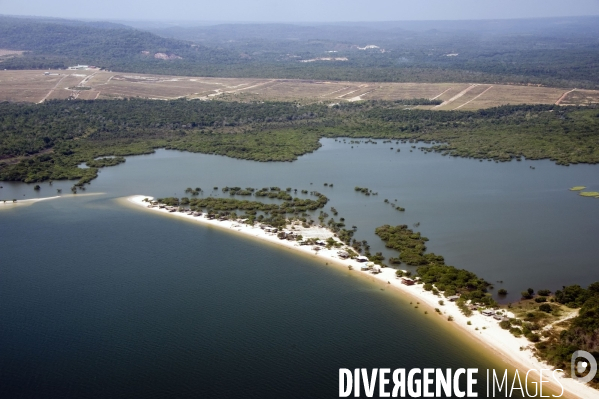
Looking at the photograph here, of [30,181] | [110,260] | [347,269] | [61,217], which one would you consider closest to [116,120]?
[30,181]

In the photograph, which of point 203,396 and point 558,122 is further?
point 558,122

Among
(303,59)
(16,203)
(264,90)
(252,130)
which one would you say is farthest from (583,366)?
(303,59)

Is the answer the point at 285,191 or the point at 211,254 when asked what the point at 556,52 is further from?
the point at 211,254

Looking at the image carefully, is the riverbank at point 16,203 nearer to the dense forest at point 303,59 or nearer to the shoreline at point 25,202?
the shoreline at point 25,202

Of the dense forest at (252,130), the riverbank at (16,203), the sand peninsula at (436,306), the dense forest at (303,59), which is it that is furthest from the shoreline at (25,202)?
the dense forest at (303,59)

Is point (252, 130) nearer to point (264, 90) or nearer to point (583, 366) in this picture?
point (264, 90)

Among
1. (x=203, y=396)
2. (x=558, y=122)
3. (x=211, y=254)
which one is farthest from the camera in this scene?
(x=558, y=122)
